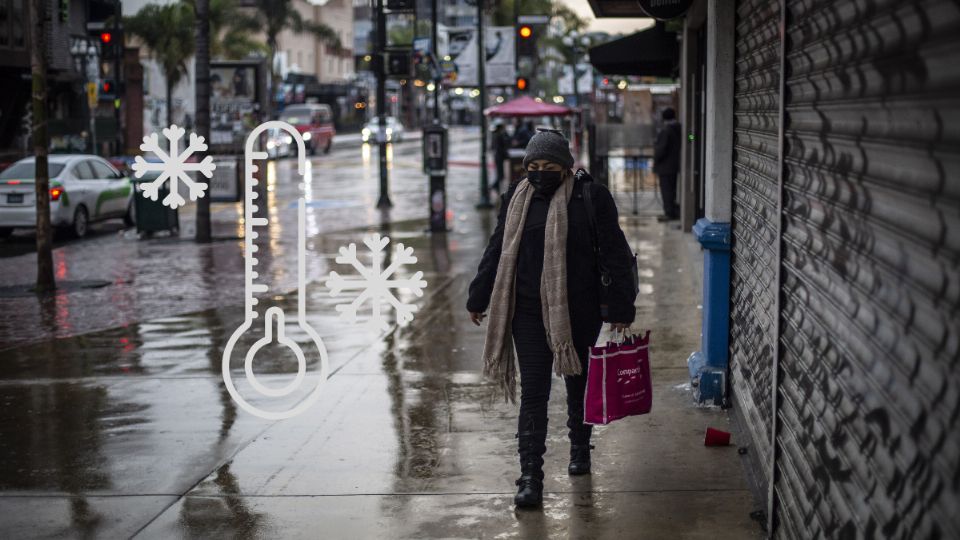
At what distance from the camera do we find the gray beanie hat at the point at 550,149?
21.5ft

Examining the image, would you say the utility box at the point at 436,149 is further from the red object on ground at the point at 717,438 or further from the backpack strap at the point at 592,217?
the backpack strap at the point at 592,217

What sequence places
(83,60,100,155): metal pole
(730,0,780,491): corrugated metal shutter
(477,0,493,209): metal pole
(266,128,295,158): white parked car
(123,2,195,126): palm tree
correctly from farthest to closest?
(123,2,195,126): palm tree < (266,128,295,158): white parked car < (83,60,100,155): metal pole < (477,0,493,209): metal pole < (730,0,780,491): corrugated metal shutter

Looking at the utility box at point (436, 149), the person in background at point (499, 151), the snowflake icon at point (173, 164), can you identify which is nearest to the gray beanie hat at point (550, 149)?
the snowflake icon at point (173, 164)

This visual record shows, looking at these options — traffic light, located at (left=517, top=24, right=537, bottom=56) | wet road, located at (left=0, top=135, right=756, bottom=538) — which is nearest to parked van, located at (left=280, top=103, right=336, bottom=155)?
traffic light, located at (left=517, top=24, right=537, bottom=56)

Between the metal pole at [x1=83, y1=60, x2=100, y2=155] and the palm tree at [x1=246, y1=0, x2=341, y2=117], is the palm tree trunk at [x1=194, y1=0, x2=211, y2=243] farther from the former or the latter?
the palm tree at [x1=246, y1=0, x2=341, y2=117]

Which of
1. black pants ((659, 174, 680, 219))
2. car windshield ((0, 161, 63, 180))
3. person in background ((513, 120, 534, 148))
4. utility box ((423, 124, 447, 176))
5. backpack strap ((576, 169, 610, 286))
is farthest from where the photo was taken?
person in background ((513, 120, 534, 148))

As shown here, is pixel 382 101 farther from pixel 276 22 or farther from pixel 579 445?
pixel 276 22

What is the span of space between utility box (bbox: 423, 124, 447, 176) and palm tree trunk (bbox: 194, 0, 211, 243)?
367 cm

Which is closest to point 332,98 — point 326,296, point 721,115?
point 326,296

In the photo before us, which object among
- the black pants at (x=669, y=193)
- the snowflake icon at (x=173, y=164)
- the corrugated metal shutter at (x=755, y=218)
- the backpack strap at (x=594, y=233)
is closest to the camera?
the corrugated metal shutter at (x=755, y=218)

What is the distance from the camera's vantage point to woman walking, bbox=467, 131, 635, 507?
6520 mm

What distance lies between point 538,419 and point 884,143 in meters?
3.38

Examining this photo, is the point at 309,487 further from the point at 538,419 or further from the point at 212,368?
the point at 212,368

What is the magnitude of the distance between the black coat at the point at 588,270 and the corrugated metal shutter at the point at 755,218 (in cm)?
68
